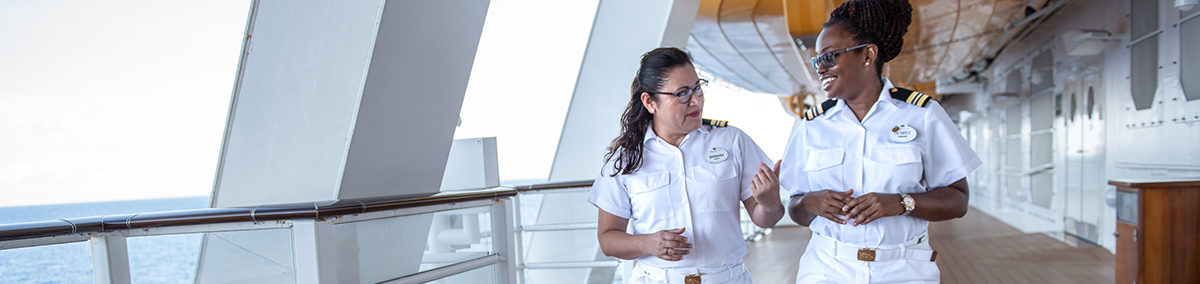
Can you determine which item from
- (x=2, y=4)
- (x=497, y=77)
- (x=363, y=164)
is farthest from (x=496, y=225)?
(x=497, y=77)

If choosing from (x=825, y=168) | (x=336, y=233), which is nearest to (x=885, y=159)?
(x=825, y=168)

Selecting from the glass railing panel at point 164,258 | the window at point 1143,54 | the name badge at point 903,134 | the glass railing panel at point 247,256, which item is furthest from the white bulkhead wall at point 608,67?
the window at point 1143,54

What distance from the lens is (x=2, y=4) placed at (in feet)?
89.4

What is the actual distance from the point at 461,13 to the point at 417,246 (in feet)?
3.64

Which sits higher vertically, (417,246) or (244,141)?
(244,141)

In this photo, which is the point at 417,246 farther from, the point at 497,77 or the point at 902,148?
the point at 497,77

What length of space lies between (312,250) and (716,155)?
1079mm

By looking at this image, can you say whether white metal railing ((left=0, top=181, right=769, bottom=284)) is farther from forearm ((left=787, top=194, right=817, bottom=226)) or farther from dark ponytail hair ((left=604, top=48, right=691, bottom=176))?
forearm ((left=787, top=194, right=817, bottom=226))

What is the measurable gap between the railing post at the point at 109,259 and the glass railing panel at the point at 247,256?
0.16 m

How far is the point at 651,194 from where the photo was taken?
148 cm

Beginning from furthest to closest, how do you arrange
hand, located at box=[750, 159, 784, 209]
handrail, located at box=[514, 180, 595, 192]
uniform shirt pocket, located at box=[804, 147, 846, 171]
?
1. handrail, located at box=[514, 180, 595, 192]
2. uniform shirt pocket, located at box=[804, 147, 846, 171]
3. hand, located at box=[750, 159, 784, 209]

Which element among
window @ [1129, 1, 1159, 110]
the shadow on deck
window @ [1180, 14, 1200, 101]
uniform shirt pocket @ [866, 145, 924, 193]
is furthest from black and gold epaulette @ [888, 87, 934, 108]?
window @ [1129, 1, 1159, 110]

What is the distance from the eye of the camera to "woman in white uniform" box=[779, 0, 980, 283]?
4.62ft

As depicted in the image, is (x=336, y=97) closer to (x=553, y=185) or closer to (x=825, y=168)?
(x=553, y=185)
